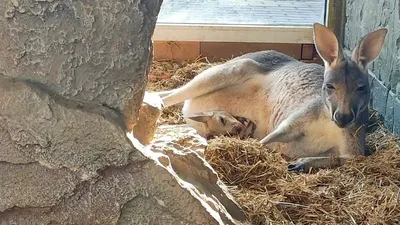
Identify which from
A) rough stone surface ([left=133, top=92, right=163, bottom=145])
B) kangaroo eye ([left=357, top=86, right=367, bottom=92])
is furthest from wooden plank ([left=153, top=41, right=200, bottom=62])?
rough stone surface ([left=133, top=92, right=163, bottom=145])

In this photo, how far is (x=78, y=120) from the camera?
2.24 meters

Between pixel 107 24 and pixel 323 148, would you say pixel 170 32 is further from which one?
pixel 107 24

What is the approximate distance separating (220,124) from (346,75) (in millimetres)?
978

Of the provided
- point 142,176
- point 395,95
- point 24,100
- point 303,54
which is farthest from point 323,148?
point 24,100

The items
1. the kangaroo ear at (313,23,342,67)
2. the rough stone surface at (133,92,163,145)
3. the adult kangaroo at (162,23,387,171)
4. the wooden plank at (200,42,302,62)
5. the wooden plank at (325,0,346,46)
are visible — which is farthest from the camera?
the wooden plank at (200,42,302,62)

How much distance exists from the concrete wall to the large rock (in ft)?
8.55

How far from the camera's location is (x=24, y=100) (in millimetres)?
2209

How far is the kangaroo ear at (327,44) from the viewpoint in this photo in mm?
4219

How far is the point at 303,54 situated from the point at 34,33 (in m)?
4.10

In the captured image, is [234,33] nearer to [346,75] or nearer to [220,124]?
[220,124]

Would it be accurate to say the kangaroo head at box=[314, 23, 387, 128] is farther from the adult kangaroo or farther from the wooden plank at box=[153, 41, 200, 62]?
the wooden plank at box=[153, 41, 200, 62]

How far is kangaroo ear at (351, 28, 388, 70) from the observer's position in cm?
409

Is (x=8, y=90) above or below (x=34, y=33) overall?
below

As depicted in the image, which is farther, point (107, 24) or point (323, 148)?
point (323, 148)
